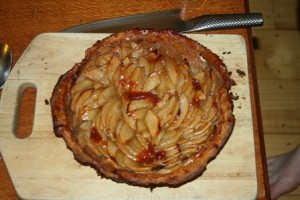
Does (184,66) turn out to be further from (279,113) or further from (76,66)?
(279,113)

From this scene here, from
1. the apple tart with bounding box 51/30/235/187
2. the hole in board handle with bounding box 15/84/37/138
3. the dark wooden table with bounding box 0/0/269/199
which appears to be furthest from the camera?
the dark wooden table with bounding box 0/0/269/199

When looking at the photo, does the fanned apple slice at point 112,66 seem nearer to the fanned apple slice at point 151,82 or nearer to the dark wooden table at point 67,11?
the fanned apple slice at point 151,82

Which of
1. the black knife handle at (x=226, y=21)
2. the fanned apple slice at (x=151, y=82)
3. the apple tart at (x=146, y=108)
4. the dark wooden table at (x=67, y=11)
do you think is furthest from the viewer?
the dark wooden table at (x=67, y=11)

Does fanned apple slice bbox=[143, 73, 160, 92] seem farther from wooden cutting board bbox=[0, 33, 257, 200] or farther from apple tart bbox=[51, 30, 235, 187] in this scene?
wooden cutting board bbox=[0, 33, 257, 200]

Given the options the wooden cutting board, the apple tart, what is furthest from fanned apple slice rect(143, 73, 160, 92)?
the wooden cutting board

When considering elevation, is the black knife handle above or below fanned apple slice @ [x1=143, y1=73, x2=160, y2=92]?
above

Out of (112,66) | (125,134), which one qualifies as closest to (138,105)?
(125,134)

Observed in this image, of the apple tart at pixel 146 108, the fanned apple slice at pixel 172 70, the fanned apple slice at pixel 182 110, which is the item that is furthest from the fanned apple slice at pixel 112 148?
the fanned apple slice at pixel 172 70
